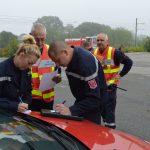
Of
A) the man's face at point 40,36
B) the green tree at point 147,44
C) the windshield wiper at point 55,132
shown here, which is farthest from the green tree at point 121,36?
the windshield wiper at point 55,132

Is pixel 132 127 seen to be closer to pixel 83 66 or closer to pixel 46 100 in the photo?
pixel 46 100

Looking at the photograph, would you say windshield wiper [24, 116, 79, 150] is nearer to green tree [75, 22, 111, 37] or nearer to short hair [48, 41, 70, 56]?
short hair [48, 41, 70, 56]

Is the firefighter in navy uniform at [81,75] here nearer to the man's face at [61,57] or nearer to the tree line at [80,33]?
the man's face at [61,57]

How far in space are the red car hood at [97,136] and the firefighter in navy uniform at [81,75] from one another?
0.33 metres

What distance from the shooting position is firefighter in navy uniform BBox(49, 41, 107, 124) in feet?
12.7

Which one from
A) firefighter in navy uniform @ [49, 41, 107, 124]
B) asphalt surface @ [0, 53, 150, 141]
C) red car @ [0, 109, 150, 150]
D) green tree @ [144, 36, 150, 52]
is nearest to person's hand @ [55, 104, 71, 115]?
firefighter in navy uniform @ [49, 41, 107, 124]

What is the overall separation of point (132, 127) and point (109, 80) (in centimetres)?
133

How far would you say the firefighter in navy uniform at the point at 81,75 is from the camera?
3.87 metres

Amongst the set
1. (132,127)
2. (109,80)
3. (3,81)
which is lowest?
(132,127)

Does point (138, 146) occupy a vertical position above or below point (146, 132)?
above

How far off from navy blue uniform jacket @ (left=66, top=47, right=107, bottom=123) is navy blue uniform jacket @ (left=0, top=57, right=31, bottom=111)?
43cm

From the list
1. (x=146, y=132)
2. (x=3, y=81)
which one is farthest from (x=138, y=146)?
(x=146, y=132)

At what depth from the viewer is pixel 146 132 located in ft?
23.7

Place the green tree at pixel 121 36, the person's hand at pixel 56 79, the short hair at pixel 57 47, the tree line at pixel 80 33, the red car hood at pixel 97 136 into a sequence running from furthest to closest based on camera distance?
the green tree at pixel 121 36
the tree line at pixel 80 33
the person's hand at pixel 56 79
the short hair at pixel 57 47
the red car hood at pixel 97 136
